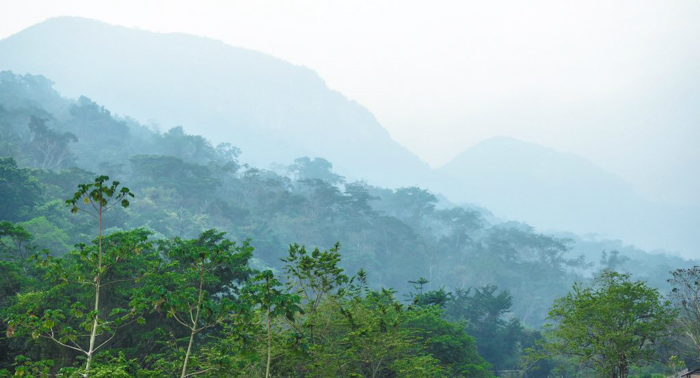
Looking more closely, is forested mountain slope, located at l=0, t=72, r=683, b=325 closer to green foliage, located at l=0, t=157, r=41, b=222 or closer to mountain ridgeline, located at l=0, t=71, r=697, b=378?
mountain ridgeline, located at l=0, t=71, r=697, b=378

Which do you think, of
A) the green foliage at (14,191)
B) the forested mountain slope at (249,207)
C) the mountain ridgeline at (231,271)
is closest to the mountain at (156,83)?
the mountain ridgeline at (231,271)

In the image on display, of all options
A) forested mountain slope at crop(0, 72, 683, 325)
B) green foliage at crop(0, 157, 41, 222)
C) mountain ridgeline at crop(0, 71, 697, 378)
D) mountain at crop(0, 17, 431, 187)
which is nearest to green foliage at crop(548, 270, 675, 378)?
mountain ridgeline at crop(0, 71, 697, 378)

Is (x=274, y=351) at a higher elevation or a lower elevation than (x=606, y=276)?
lower

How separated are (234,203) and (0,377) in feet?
155

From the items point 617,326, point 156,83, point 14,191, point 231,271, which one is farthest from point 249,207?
point 156,83

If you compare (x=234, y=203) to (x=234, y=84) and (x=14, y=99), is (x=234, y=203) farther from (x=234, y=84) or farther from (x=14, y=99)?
(x=234, y=84)

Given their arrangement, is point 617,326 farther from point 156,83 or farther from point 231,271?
point 156,83

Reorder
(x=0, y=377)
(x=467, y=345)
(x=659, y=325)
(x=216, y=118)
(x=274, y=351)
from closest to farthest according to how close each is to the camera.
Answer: (x=0, y=377) → (x=274, y=351) → (x=659, y=325) → (x=467, y=345) → (x=216, y=118)

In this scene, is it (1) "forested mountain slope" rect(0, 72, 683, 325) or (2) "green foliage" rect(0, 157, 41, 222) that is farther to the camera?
(1) "forested mountain slope" rect(0, 72, 683, 325)

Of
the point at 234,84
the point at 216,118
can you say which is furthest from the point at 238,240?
the point at 234,84

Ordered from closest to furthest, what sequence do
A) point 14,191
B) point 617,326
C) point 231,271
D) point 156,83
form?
point 617,326 → point 231,271 → point 14,191 → point 156,83

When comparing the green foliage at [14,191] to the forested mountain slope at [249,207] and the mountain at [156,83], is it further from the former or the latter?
the mountain at [156,83]

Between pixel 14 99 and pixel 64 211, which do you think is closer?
pixel 64 211

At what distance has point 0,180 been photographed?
97.7 feet
